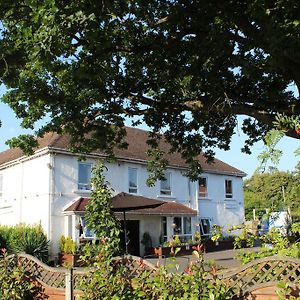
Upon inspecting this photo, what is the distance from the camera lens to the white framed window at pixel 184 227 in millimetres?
34812

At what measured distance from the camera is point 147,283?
6691 millimetres

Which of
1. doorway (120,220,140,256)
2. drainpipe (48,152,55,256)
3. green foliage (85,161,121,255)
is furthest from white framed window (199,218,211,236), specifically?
green foliage (85,161,121,255)

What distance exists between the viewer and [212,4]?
378 inches

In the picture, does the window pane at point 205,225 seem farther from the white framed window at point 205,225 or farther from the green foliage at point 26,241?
the green foliage at point 26,241

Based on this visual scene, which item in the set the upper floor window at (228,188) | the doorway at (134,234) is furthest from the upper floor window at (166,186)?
the upper floor window at (228,188)

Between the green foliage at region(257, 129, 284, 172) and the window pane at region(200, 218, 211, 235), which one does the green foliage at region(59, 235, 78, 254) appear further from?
the green foliage at region(257, 129, 284, 172)

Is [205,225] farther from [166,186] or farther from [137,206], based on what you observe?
[137,206]

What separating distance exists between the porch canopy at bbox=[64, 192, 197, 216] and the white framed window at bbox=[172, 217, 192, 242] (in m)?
0.87

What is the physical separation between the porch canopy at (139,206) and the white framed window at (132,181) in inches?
67.6

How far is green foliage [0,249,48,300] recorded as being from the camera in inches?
328

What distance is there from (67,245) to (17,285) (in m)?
18.4

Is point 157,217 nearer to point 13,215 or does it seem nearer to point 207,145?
point 13,215

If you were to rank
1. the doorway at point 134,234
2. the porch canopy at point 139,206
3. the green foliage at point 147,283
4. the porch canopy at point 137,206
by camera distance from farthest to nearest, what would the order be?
the doorway at point 134,234
the porch canopy at point 139,206
the porch canopy at point 137,206
the green foliage at point 147,283

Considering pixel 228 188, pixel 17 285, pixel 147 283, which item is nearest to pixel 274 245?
pixel 147 283
